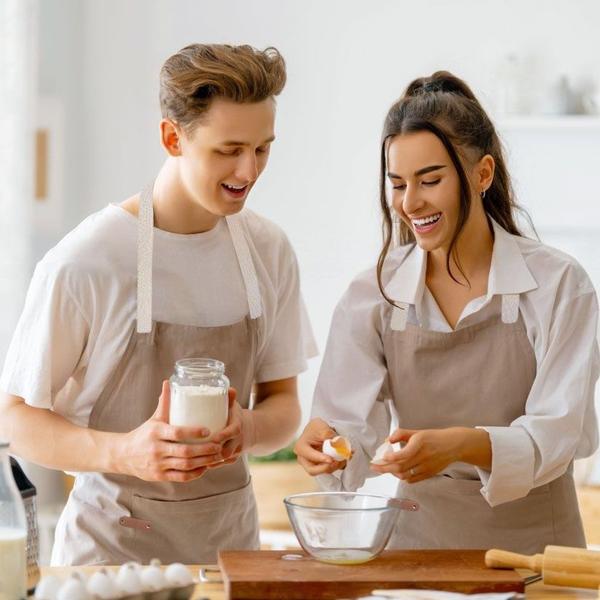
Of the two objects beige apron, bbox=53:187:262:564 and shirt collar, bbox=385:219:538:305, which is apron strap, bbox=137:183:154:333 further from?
shirt collar, bbox=385:219:538:305

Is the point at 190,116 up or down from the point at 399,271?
up

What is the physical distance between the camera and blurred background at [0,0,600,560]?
4812 millimetres

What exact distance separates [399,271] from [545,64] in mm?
2789

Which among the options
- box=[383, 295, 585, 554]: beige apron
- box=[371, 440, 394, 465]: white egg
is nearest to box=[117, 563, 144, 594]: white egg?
box=[371, 440, 394, 465]: white egg

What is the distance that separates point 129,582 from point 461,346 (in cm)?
91

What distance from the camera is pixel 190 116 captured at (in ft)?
7.18

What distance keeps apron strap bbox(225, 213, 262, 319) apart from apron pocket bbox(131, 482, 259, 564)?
1.27 ft

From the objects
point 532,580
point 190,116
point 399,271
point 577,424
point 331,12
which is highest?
point 331,12

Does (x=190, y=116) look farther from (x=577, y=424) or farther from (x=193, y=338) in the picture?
(x=577, y=424)

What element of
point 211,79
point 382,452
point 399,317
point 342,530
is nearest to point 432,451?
point 382,452

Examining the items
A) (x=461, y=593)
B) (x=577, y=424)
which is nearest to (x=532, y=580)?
(x=461, y=593)

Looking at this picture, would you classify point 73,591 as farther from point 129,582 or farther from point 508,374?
point 508,374

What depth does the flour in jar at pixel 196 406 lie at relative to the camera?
1.95m

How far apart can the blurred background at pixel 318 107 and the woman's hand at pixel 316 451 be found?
8.85ft
